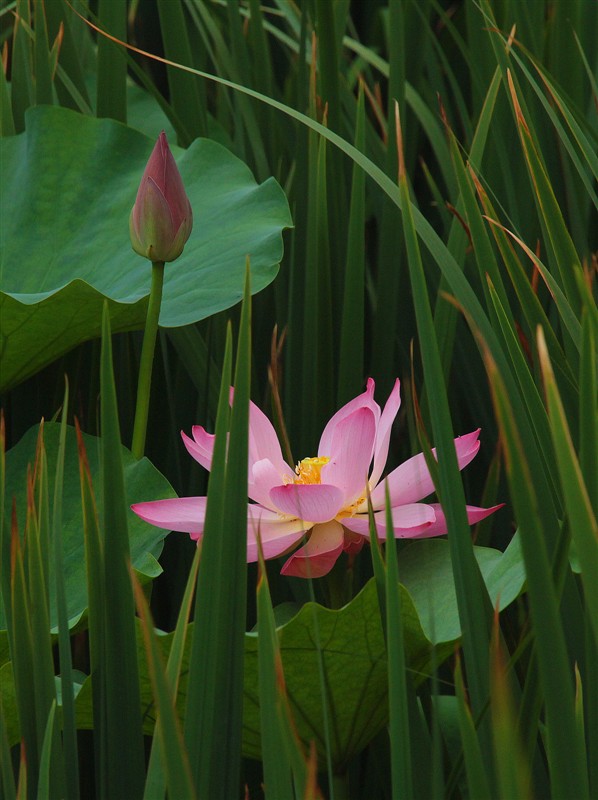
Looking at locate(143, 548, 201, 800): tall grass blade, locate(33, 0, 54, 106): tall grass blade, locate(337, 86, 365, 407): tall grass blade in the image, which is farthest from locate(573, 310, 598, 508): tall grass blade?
locate(33, 0, 54, 106): tall grass blade

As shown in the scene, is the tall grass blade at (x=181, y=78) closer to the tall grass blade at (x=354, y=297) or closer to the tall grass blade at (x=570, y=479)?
the tall grass blade at (x=354, y=297)

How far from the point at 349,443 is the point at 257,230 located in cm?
33

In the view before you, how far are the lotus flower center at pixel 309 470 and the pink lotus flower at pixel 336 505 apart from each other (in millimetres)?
25

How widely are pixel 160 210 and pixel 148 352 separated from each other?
0.33 feet

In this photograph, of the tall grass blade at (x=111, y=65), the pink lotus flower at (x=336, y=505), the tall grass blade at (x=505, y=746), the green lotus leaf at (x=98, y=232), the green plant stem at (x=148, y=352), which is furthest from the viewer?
the tall grass blade at (x=111, y=65)

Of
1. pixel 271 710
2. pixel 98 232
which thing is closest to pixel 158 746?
pixel 271 710

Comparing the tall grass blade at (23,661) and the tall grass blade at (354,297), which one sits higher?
the tall grass blade at (354,297)

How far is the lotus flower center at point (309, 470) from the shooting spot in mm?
614

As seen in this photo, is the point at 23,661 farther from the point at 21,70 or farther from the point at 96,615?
the point at 21,70

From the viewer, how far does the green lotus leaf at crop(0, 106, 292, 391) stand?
0.77 meters

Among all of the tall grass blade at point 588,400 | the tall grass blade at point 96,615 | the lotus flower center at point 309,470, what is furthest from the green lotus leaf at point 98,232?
the tall grass blade at point 588,400

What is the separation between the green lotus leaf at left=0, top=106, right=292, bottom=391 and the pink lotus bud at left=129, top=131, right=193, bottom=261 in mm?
73

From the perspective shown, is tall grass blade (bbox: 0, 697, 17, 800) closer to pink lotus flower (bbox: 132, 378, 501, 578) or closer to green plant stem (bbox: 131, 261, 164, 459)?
pink lotus flower (bbox: 132, 378, 501, 578)

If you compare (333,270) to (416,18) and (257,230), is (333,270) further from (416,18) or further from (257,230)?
(416,18)
